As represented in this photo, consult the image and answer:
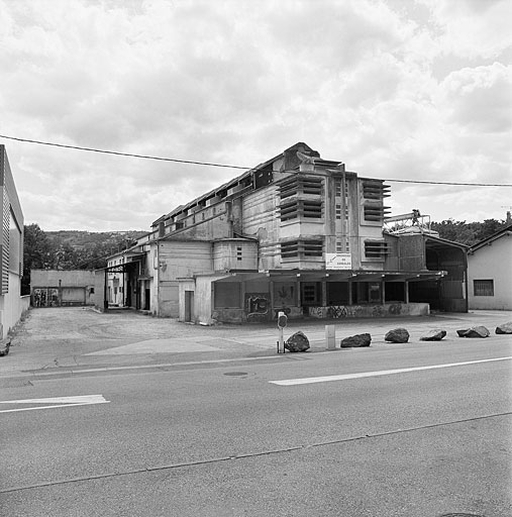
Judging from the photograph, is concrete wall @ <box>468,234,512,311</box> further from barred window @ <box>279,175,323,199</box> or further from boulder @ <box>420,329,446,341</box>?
boulder @ <box>420,329,446,341</box>

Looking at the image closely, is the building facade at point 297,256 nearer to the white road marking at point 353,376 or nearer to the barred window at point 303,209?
the barred window at point 303,209

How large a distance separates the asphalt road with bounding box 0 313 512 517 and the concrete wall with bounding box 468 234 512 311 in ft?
101

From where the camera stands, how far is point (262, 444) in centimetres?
614

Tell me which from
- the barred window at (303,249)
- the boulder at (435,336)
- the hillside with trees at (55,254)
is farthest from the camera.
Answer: the hillside with trees at (55,254)

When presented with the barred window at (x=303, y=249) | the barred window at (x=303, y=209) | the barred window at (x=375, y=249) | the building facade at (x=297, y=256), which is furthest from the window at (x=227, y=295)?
the barred window at (x=375, y=249)

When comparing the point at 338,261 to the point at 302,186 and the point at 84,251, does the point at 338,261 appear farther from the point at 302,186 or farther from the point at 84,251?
the point at 84,251

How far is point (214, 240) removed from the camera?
1486 inches

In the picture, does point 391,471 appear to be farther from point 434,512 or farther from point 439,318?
point 439,318

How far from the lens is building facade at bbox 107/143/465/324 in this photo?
30.0 metres

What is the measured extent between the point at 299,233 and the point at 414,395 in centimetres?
2329

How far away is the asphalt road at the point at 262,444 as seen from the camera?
15.0ft

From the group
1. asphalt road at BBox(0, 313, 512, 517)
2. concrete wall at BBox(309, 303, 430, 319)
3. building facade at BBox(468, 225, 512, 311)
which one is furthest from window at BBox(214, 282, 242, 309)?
building facade at BBox(468, 225, 512, 311)

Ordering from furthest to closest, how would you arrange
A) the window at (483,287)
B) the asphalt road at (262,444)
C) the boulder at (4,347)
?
1. the window at (483,287)
2. the boulder at (4,347)
3. the asphalt road at (262,444)

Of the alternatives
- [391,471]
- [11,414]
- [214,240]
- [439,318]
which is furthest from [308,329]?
[391,471]
